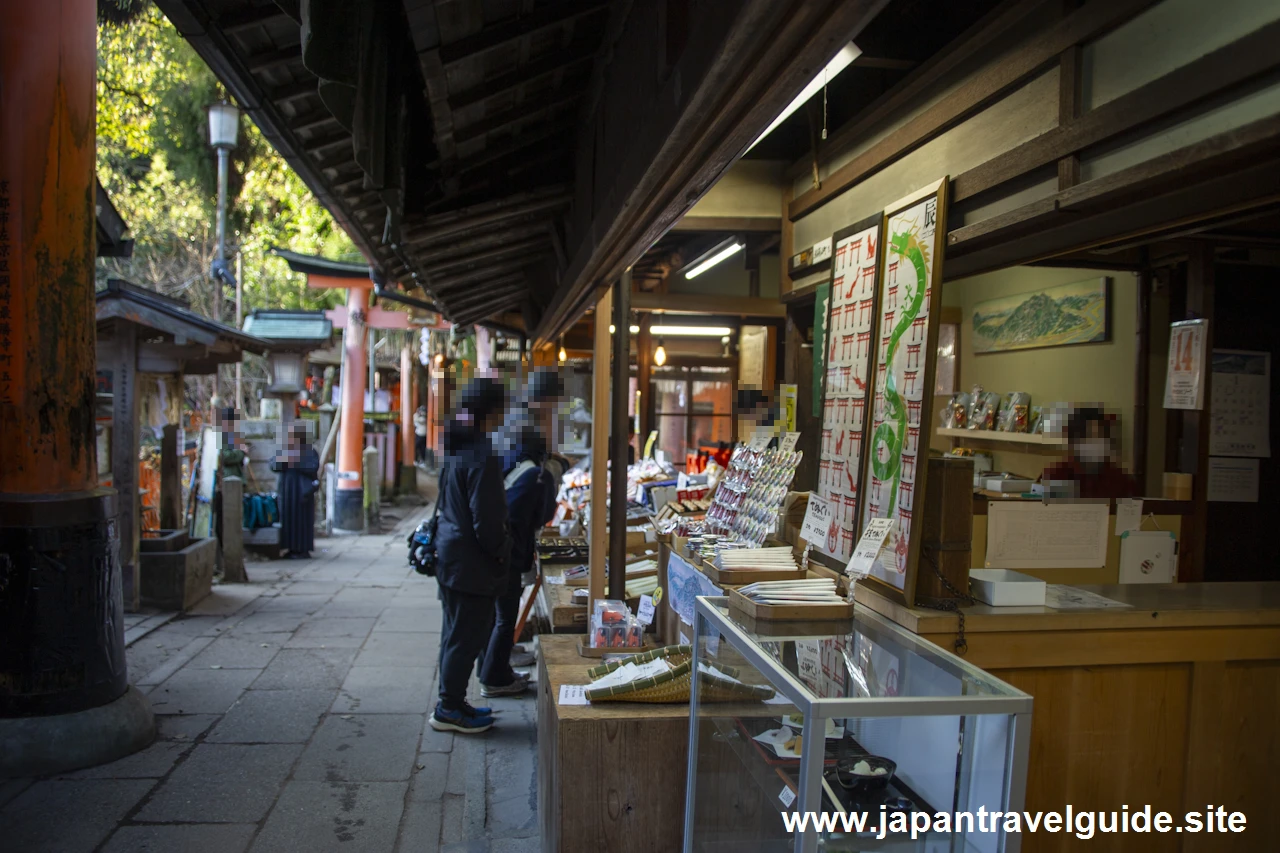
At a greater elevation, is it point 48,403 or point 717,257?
point 717,257

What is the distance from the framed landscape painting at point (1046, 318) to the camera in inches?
254

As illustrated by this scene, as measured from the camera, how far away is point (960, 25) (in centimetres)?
460

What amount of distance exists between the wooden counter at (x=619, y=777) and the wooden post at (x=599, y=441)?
157 cm

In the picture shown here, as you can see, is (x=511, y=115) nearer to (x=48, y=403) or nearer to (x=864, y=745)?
(x=48, y=403)

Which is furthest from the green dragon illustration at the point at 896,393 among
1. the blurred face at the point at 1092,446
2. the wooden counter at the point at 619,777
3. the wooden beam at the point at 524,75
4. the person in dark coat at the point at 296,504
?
the person in dark coat at the point at 296,504

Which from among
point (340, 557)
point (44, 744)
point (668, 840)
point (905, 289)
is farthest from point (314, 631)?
point (905, 289)

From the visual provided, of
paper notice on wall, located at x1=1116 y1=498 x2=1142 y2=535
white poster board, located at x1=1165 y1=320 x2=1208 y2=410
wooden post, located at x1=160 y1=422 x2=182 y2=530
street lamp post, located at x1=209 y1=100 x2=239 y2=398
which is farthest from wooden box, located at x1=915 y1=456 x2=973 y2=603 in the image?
street lamp post, located at x1=209 y1=100 x2=239 y2=398

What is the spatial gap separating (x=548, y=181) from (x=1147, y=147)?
154 inches

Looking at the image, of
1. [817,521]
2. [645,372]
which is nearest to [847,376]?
[817,521]

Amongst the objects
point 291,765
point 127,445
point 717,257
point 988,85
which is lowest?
point 291,765

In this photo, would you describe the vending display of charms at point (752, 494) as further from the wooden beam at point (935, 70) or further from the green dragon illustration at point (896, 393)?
the wooden beam at point (935, 70)

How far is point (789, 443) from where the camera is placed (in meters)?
4.50

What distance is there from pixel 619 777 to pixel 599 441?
2.19m

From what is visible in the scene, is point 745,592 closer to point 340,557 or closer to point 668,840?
point 668,840
